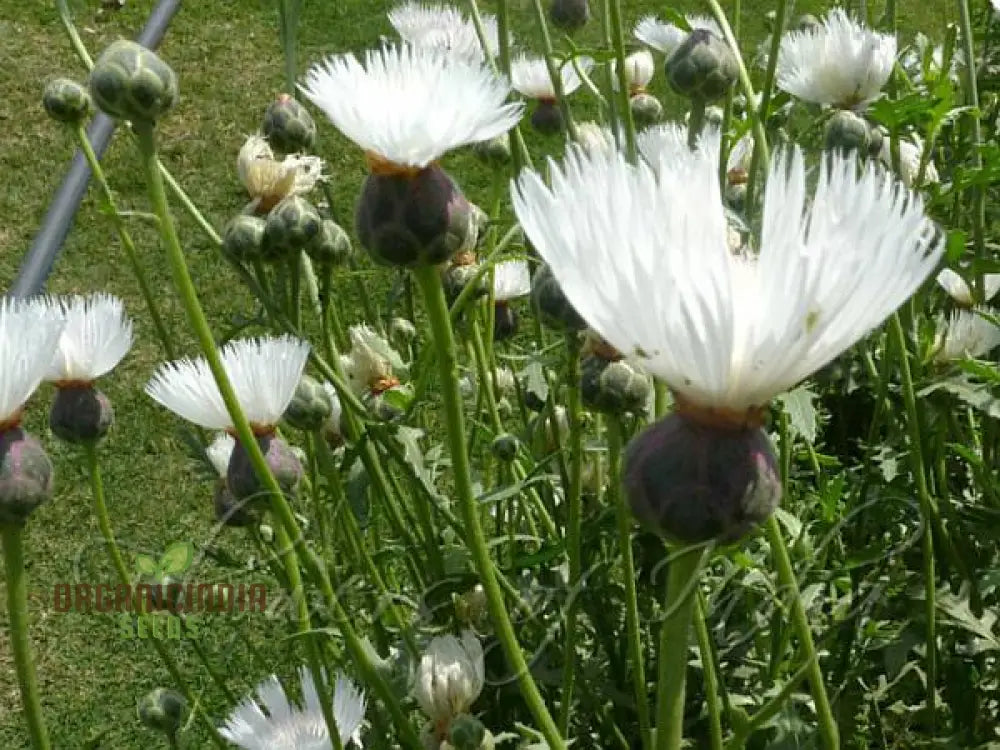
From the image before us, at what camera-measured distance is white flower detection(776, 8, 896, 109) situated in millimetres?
1194

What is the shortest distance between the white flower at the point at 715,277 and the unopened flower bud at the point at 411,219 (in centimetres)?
18

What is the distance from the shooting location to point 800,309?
20.1 inches

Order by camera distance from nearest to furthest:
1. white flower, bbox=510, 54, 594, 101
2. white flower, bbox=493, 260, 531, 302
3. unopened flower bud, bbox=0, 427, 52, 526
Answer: unopened flower bud, bbox=0, 427, 52, 526, white flower, bbox=493, 260, 531, 302, white flower, bbox=510, 54, 594, 101

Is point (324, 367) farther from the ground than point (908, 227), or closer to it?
closer to it

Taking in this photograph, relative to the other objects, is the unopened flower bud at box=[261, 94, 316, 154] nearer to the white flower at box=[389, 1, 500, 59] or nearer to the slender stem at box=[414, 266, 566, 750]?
the white flower at box=[389, 1, 500, 59]

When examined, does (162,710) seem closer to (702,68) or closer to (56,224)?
(702,68)

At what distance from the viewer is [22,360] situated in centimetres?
→ 87

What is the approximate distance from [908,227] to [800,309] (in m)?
0.07

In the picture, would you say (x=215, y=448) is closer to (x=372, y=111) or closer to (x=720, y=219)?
(x=372, y=111)

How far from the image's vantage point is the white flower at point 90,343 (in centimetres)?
119

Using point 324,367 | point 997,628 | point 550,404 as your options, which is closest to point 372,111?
point 324,367

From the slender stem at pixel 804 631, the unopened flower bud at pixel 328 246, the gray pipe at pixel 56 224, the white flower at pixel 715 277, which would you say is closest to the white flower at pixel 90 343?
the unopened flower bud at pixel 328 246

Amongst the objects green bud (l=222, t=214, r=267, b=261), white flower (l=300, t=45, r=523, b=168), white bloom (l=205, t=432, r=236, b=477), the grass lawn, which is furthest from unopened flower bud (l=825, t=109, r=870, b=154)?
white bloom (l=205, t=432, r=236, b=477)

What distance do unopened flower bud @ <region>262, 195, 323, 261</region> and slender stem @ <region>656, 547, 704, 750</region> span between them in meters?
0.46
